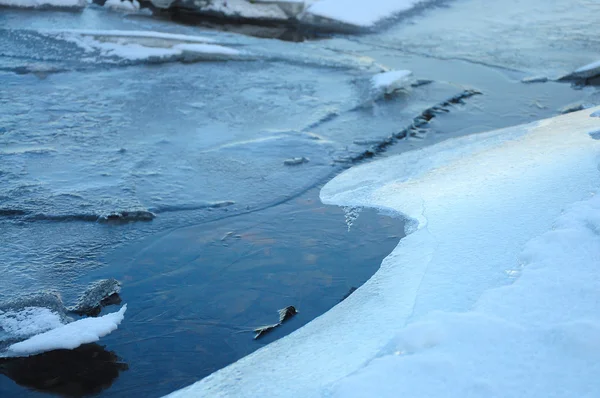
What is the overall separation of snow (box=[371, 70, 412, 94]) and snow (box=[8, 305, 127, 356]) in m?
3.64

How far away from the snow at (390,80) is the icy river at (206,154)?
0.27 ft

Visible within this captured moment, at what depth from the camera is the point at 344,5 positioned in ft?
29.9

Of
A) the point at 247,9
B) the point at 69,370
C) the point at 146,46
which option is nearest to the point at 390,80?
the point at 146,46

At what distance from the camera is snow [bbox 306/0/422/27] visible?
28.5 feet

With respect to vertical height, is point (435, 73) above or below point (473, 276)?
above

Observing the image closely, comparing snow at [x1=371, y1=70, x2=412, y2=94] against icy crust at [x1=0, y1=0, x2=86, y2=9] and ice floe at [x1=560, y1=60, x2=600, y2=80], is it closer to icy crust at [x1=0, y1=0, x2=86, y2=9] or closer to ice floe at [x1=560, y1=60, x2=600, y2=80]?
ice floe at [x1=560, y1=60, x2=600, y2=80]

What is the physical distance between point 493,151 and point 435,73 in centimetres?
249

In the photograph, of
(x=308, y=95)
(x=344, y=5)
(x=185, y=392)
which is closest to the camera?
(x=185, y=392)

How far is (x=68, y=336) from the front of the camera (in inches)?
108

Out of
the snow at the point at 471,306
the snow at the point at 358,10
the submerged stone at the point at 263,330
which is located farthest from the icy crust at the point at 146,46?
the submerged stone at the point at 263,330

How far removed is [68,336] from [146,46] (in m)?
4.89

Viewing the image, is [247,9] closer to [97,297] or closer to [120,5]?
[120,5]

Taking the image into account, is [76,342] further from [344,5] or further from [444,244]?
[344,5]

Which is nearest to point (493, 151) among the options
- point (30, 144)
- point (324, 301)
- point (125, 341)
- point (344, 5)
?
point (324, 301)
